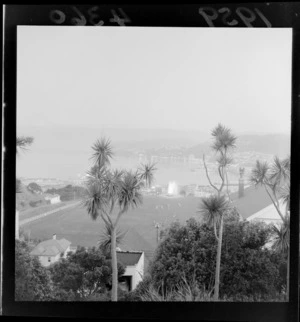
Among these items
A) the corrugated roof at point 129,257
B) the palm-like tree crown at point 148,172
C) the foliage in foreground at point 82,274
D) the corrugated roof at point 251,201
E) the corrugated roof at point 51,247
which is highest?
the palm-like tree crown at point 148,172

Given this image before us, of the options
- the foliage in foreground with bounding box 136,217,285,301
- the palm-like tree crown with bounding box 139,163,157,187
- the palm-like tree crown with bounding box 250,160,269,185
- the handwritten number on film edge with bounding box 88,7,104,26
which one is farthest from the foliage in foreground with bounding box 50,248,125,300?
the handwritten number on film edge with bounding box 88,7,104,26

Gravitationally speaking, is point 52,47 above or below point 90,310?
above

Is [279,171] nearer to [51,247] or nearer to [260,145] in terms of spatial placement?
[260,145]

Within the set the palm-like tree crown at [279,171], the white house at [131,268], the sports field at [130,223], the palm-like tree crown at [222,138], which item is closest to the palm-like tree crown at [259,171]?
the palm-like tree crown at [279,171]

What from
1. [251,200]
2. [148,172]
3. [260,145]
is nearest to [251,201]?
[251,200]

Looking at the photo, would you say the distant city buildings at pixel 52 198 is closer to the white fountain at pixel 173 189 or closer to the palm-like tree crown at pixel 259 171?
the white fountain at pixel 173 189

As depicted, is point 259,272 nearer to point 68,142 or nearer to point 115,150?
point 115,150

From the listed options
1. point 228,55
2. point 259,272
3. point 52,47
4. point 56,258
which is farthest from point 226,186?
point 52,47
